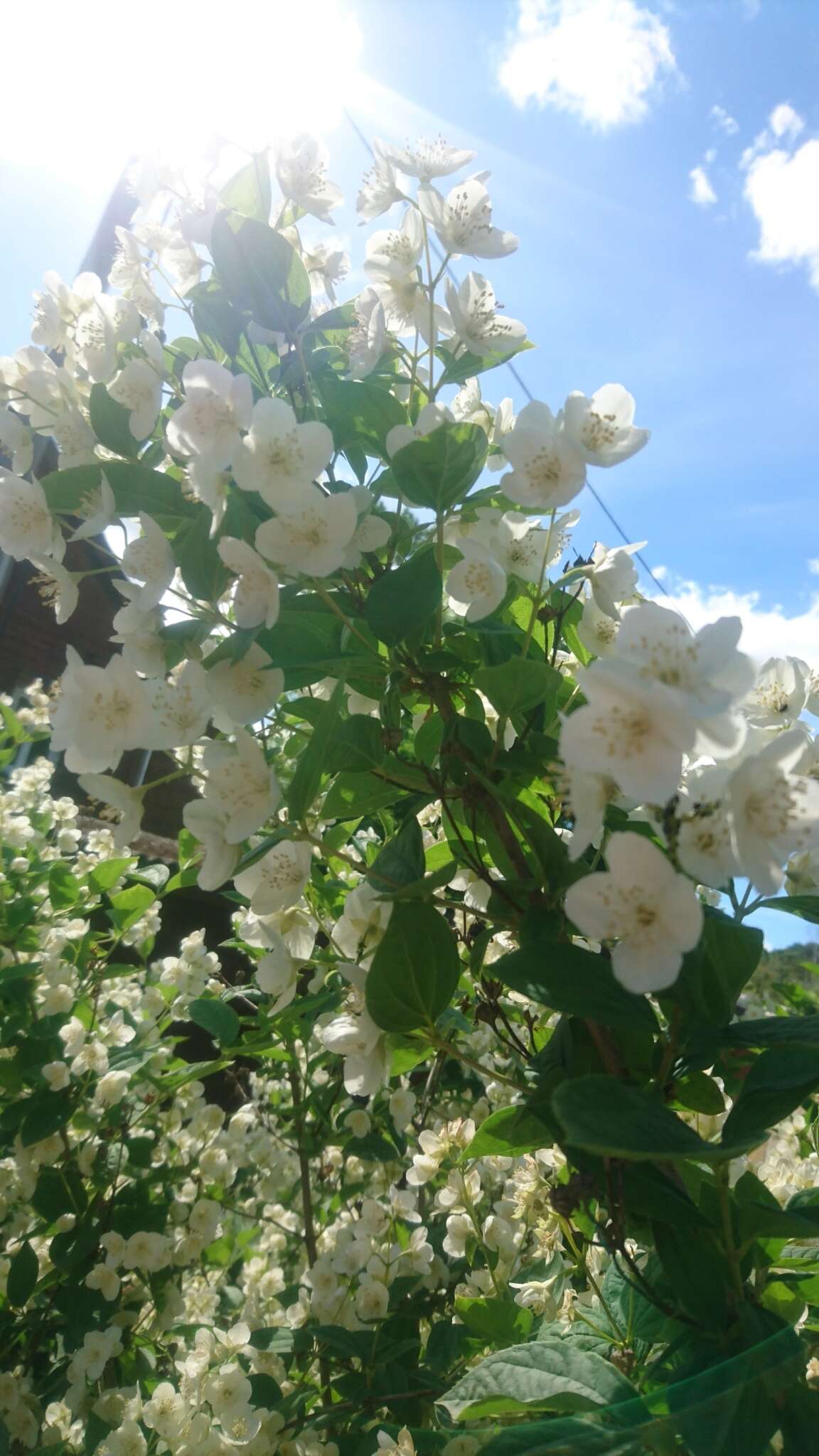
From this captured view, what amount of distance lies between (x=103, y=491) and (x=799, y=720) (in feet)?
2.36

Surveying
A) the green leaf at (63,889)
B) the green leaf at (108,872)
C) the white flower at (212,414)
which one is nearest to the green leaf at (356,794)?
the white flower at (212,414)

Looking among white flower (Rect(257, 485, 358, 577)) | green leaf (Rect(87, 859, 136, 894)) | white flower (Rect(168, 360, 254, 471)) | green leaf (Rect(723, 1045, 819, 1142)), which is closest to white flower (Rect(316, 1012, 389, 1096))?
green leaf (Rect(723, 1045, 819, 1142))

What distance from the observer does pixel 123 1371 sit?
→ 5.75 ft

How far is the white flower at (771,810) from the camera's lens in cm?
62

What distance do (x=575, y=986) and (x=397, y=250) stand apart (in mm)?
852

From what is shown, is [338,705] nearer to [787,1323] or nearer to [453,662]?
[453,662]

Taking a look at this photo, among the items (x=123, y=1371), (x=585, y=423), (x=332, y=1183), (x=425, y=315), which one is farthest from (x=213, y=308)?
(x=332, y=1183)

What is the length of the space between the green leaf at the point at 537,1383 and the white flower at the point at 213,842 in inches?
19.7

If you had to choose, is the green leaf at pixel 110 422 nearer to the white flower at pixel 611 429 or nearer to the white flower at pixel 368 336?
the white flower at pixel 368 336

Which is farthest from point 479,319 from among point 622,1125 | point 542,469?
point 622,1125

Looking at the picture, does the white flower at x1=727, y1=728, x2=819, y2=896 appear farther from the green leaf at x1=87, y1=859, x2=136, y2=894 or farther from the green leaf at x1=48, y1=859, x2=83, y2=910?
the green leaf at x1=48, y1=859, x2=83, y2=910

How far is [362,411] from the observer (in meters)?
0.97

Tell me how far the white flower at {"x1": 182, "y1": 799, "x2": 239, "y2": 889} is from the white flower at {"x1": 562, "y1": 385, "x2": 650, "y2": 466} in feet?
1.63

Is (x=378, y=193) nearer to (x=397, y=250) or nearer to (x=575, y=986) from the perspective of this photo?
(x=397, y=250)
